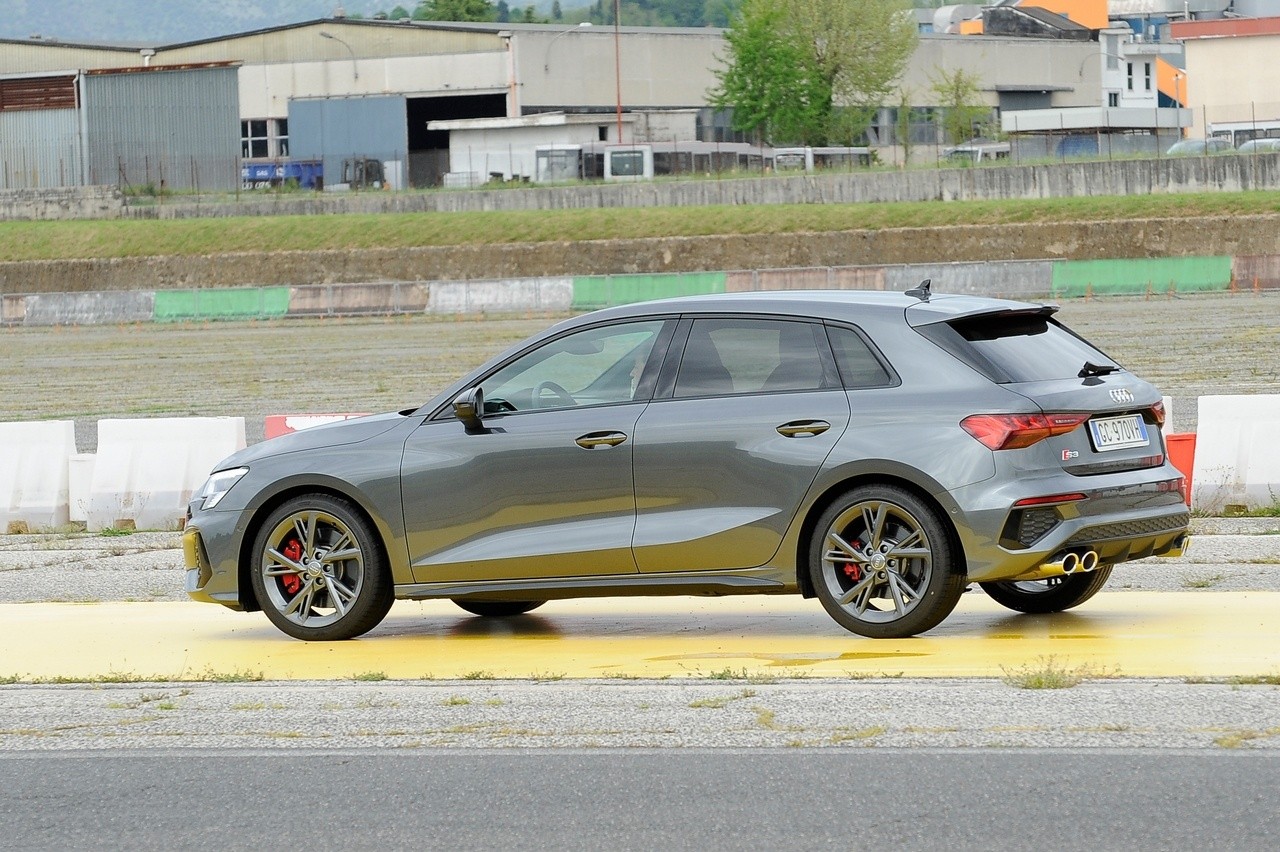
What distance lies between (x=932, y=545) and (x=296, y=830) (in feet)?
11.3

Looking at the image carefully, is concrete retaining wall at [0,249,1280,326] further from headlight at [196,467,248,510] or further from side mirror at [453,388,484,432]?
side mirror at [453,388,484,432]

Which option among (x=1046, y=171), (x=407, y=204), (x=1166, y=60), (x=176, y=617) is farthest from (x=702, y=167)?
(x=176, y=617)

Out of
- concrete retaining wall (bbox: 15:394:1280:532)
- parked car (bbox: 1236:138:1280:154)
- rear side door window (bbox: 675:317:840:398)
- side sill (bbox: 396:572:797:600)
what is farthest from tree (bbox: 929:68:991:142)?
side sill (bbox: 396:572:797:600)

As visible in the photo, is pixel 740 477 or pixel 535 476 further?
pixel 535 476

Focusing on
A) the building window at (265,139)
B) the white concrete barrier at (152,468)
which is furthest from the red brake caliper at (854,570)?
the building window at (265,139)

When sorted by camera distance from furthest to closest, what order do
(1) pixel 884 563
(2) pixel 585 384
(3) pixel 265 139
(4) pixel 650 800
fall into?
(3) pixel 265 139 < (2) pixel 585 384 < (1) pixel 884 563 < (4) pixel 650 800

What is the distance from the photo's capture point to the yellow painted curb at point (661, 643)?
310 inches

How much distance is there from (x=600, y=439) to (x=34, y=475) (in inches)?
318

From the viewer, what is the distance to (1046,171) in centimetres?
6275

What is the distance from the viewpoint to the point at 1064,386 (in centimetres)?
822

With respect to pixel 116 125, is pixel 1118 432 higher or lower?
lower

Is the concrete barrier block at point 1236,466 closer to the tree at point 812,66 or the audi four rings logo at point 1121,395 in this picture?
the audi four rings logo at point 1121,395

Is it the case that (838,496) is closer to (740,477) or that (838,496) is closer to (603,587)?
(740,477)

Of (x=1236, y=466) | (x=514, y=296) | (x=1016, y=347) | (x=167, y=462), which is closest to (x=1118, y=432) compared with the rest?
(x=1016, y=347)
